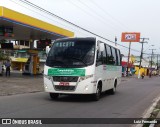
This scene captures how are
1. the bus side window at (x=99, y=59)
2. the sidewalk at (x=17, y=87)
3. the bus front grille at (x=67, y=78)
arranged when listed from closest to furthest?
the bus front grille at (x=67, y=78), the bus side window at (x=99, y=59), the sidewalk at (x=17, y=87)

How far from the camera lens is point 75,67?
13.7 metres

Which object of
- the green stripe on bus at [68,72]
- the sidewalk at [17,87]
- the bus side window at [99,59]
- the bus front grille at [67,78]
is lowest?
the sidewalk at [17,87]

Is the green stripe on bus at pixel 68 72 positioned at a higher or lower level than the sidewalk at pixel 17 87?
higher

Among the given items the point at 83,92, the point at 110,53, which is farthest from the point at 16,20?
the point at 83,92

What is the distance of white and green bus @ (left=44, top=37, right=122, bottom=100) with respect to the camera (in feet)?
44.9

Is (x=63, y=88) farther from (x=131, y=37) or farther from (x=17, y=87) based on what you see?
(x=131, y=37)

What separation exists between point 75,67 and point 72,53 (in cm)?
79

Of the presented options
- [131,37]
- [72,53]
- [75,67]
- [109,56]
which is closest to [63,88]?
[75,67]

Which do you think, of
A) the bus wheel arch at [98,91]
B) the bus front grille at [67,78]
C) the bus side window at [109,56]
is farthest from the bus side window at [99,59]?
the bus side window at [109,56]

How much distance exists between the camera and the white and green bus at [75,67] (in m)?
13.7

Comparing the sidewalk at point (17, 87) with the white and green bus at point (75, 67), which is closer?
the white and green bus at point (75, 67)

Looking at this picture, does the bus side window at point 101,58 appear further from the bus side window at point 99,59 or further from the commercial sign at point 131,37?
the commercial sign at point 131,37

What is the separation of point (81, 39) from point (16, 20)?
39.0ft

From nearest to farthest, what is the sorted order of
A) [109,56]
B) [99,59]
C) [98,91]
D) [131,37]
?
1. [99,59]
2. [98,91]
3. [109,56]
4. [131,37]
